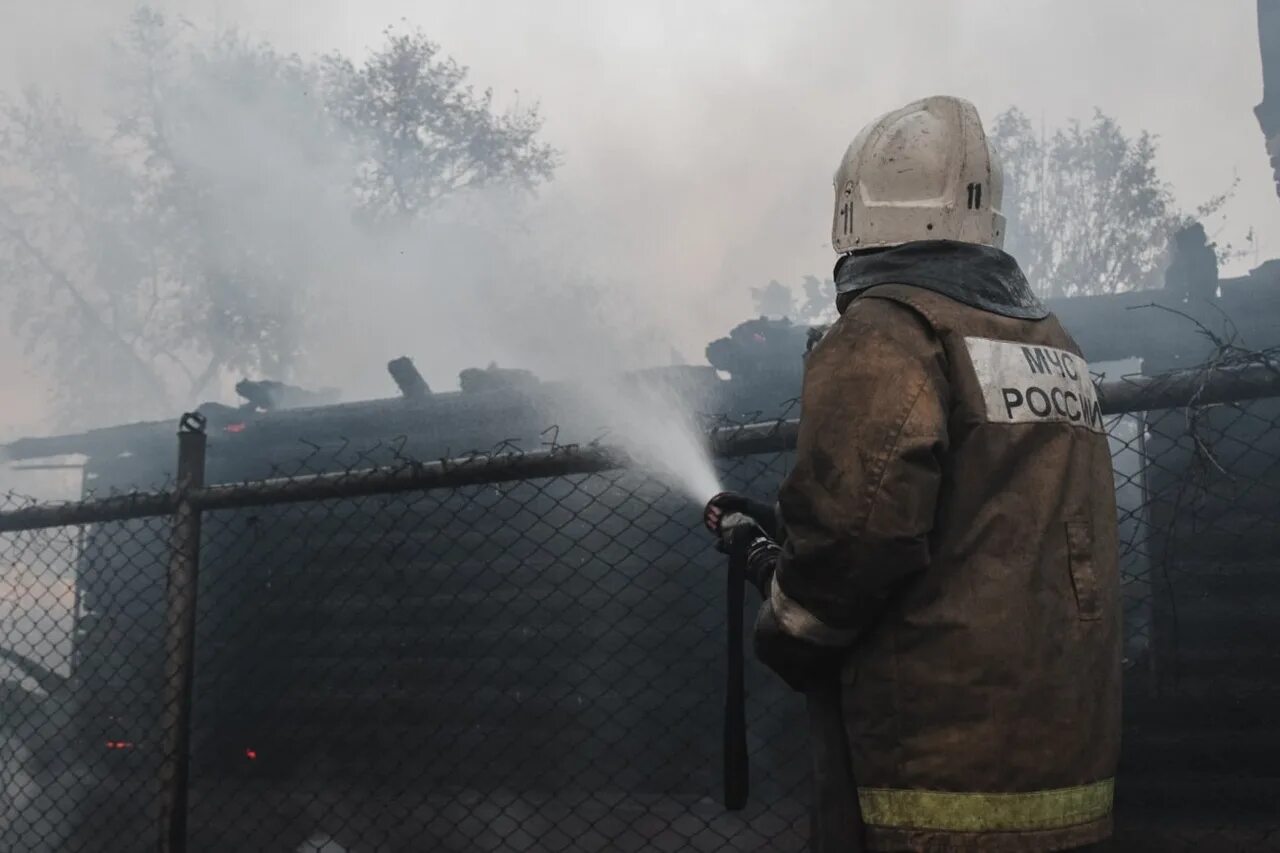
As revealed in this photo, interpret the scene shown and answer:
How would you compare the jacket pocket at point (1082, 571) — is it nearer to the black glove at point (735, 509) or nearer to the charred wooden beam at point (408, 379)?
the black glove at point (735, 509)

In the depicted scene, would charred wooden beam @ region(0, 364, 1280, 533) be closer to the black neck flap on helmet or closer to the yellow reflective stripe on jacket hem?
the black neck flap on helmet

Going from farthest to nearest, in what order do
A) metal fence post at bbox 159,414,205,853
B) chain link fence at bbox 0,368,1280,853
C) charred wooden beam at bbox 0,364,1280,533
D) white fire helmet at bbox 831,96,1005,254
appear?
chain link fence at bbox 0,368,1280,853 < metal fence post at bbox 159,414,205,853 < charred wooden beam at bbox 0,364,1280,533 < white fire helmet at bbox 831,96,1005,254

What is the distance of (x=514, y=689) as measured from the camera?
10148mm

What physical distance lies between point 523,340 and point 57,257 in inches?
456

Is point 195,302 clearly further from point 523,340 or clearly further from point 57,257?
point 523,340

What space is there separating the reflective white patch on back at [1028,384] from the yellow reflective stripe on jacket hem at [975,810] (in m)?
0.62

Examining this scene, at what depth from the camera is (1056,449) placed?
1806mm

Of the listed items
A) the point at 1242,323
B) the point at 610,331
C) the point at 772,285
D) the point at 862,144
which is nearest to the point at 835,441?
the point at 862,144

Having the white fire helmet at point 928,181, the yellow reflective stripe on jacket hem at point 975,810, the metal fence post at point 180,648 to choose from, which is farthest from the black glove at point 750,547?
the metal fence post at point 180,648

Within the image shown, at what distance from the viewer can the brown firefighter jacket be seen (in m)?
1.67

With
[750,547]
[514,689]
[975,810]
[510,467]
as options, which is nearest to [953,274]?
[750,547]

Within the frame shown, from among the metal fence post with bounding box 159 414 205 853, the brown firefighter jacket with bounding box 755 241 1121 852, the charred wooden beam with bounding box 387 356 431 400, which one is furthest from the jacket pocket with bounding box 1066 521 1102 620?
the charred wooden beam with bounding box 387 356 431 400

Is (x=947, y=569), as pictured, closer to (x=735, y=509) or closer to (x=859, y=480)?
(x=859, y=480)

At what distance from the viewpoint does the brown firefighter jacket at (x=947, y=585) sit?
1673mm
